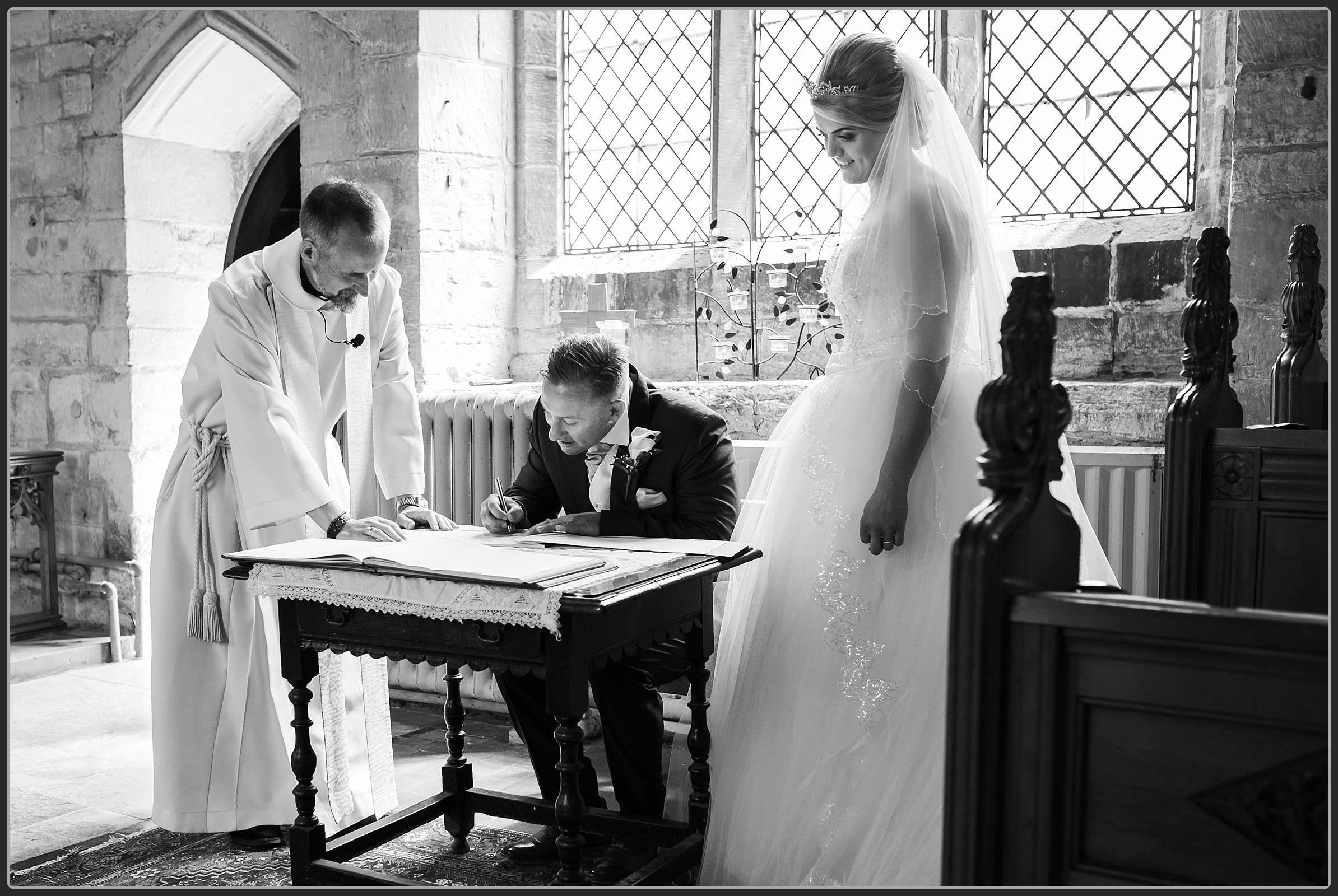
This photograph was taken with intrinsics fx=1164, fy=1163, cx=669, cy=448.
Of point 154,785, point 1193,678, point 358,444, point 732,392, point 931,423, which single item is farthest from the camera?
point 732,392

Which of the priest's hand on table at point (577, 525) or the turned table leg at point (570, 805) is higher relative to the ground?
the priest's hand on table at point (577, 525)

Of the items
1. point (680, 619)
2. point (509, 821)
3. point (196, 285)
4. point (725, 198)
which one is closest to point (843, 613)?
point (680, 619)

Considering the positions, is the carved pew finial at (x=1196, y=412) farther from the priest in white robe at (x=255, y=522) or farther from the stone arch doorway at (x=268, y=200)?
the stone arch doorway at (x=268, y=200)

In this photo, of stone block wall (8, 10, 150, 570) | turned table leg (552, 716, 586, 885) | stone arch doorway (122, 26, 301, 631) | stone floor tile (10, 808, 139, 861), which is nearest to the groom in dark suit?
turned table leg (552, 716, 586, 885)

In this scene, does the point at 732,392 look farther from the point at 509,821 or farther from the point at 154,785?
the point at 154,785

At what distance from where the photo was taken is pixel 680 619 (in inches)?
106

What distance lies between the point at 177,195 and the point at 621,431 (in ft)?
12.8

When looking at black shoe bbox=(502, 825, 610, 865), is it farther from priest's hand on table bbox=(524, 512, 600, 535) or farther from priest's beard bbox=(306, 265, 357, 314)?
priest's beard bbox=(306, 265, 357, 314)

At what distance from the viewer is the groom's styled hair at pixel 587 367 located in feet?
9.25

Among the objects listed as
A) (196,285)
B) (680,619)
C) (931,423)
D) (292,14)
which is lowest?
(680,619)

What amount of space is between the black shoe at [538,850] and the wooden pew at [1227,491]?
5.13ft

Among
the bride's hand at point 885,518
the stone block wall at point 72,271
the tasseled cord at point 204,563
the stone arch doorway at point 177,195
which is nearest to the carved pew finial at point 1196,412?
the bride's hand at point 885,518

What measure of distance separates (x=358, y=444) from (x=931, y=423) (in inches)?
65.3

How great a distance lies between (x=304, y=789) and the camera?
2.77 metres
